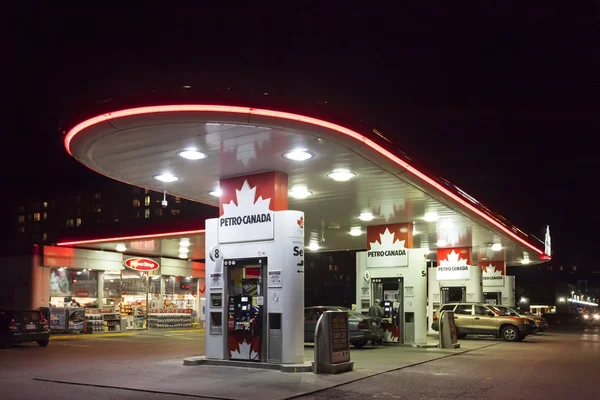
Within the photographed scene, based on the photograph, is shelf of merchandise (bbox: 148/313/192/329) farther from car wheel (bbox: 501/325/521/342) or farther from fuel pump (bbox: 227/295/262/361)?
fuel pump (bbox: 227/295/262/361)

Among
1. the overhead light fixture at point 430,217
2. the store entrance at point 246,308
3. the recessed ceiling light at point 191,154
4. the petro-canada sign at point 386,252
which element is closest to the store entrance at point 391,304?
the petro-canada sign at point 386,252

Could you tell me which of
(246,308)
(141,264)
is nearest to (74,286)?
(141,264)

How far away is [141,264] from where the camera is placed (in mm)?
32781

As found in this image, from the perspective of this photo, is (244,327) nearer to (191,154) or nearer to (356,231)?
(191,154)

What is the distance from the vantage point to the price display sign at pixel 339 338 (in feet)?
43.6

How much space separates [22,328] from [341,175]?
12.5 metres

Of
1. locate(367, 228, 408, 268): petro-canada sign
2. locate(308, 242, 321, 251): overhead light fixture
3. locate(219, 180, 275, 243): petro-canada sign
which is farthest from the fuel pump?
locate(308, 242, 321, 251): overhead light fixture

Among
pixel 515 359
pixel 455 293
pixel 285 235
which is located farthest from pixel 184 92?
pixel 455 293

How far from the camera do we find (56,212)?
158625mm

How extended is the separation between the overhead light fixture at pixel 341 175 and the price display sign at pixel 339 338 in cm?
321

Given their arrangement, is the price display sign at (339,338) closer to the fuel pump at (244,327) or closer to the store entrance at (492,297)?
the fuel pump at (244,327)

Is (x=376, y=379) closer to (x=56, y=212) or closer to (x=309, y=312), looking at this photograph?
(x=309, y=312)

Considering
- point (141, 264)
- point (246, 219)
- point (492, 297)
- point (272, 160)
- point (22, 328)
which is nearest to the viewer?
point (272, 160)

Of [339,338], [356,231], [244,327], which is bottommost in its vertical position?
[339,338]
